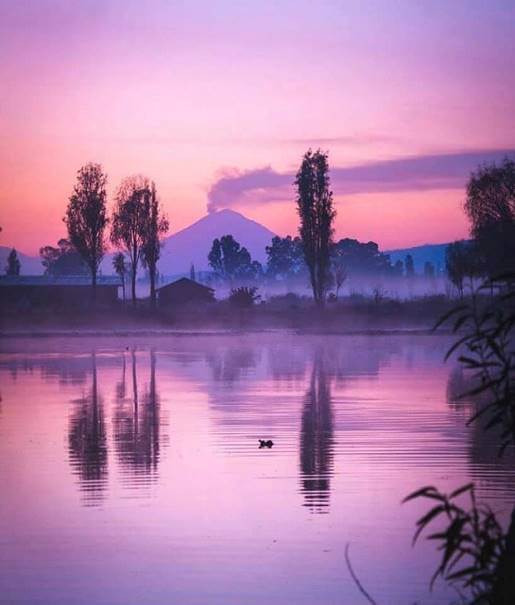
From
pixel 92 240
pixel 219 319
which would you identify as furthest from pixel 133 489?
pixel 92 240

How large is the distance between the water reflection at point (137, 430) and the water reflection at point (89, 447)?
24cm

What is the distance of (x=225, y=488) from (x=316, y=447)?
3.22 meters

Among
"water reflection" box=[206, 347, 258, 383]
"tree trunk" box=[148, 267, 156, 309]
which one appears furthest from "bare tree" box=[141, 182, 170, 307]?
"water reflection" box=[206, 347, 258, 383]

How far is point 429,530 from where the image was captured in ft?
32.8

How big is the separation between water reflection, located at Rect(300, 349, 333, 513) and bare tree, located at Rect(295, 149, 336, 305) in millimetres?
50644

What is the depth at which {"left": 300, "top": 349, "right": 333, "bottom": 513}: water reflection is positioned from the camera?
1168cm

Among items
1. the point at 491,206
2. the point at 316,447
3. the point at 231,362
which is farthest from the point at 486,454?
the point at 491,206

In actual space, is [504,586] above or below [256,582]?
above

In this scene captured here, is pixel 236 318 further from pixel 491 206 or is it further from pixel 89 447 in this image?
pixel 89 447

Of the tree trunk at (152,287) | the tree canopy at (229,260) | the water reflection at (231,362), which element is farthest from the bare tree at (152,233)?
the tree canopy at (229,260)

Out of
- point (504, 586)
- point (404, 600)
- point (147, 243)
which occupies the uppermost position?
point (147, 243)

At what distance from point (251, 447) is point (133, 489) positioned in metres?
3.49

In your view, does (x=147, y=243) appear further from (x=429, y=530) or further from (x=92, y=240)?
(x=429, y=530)

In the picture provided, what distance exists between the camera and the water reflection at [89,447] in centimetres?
1223
